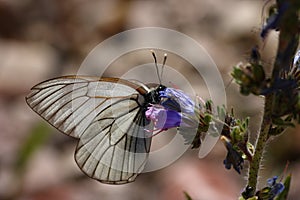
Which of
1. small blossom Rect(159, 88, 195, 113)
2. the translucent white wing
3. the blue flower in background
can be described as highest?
small blossom Rect(159, 88, 195, 113)

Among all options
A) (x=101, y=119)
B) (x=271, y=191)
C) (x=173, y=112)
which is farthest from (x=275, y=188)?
(x=101, y=119)

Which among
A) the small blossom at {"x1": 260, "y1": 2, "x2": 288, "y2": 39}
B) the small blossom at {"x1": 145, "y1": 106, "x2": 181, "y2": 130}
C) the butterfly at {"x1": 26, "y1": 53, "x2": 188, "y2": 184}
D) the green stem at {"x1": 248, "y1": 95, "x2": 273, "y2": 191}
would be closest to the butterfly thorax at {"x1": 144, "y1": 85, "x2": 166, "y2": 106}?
the butterfly at {"x1": 26, "y1": 53, "x2": 188, "y2": 184}

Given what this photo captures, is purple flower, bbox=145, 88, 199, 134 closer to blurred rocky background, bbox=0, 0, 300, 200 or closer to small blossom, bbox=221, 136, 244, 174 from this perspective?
small blossom, bbox=221, 136, 244, 174

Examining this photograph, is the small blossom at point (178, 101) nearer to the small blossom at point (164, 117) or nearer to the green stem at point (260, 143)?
the small blossom at point (164, 117)

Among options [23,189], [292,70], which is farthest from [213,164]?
[292,70]

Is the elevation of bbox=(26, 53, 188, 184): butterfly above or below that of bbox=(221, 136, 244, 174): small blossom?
below

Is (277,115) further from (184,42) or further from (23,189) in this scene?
(184,42)
